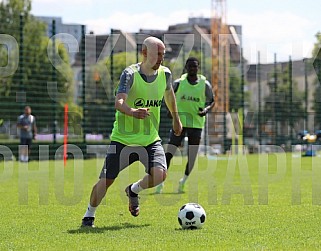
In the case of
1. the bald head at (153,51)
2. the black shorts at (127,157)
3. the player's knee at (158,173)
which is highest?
the bald head at (153,51)

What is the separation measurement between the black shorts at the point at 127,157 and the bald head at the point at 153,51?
94cm

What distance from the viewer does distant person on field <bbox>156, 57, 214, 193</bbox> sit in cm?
1132

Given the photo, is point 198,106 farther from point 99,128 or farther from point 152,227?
point 99,128

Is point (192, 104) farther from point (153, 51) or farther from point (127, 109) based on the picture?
point (127, 109)

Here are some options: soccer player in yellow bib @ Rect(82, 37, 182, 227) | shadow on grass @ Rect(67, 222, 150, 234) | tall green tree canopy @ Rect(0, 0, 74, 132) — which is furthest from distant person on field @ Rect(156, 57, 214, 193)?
tall green tree canopy @ Rect(0, 0, 74, 132)

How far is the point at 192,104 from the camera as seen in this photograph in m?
11.7

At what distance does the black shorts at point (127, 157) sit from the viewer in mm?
7027

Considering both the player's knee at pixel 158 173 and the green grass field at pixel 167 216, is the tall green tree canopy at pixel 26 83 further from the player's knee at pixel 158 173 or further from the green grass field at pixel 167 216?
the player's knee at pixel 158 173

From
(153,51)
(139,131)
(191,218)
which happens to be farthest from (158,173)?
(153,51)

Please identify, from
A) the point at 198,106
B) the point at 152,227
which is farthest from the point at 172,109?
the point at 198,106

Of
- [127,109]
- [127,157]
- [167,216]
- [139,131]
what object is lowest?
[167,216]

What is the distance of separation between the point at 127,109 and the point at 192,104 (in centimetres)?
525

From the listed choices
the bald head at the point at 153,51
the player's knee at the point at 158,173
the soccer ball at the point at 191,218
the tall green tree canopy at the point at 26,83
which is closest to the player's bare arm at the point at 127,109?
the bald head at the point at 153,51

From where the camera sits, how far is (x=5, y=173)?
1595 cm
